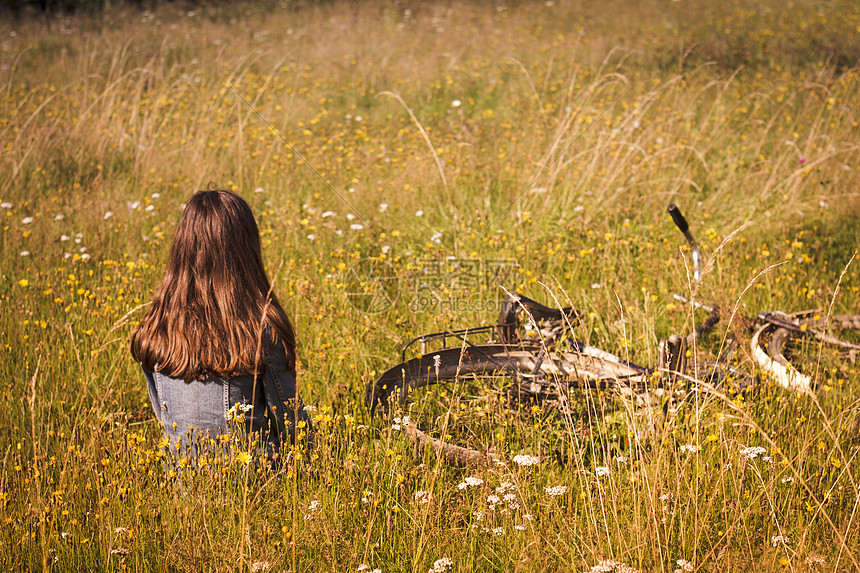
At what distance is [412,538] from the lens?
88.0 inches

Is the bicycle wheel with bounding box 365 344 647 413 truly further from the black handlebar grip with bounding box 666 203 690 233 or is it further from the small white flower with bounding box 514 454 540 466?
the black handlebar grip with bounding box 666 203 690 233

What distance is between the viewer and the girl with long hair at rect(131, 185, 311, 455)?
2453 millimetres

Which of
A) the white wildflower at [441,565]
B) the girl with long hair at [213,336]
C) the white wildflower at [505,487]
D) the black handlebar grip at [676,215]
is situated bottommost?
the white wildflower at [441,565]

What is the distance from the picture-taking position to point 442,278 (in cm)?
436

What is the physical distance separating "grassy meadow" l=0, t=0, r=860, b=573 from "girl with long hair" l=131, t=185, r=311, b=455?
0.66 feet

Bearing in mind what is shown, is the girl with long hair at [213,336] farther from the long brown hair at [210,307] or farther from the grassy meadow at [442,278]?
the grassy meadow at [442,278]

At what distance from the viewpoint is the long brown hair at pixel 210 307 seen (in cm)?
245

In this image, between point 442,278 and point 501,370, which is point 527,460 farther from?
point 442,278

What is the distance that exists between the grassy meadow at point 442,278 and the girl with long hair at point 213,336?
0.20 meters

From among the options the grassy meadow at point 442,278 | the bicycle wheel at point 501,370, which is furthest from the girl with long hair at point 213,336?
the bicycle wheel at point 501,370

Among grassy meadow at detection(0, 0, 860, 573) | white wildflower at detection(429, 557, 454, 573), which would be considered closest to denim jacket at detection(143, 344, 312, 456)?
grassy meadow at detection(0, 0, 860, 573)

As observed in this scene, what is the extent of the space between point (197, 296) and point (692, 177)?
5043 millimetres

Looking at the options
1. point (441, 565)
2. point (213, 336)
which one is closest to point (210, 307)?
point (213, 336)

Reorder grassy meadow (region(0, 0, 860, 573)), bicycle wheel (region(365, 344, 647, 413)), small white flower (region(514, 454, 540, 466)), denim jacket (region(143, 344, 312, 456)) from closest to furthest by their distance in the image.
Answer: grassy meadow (region(0, 0, 860, 573))
small white flower (region(514, 454, 540, 466))
denim jacket (region(143, 344, 312, 456))
bicycle wheel (region(365, 344, 647, 413))
